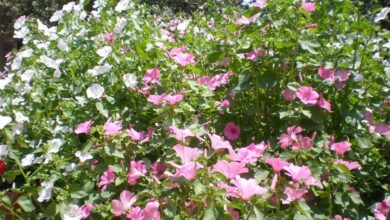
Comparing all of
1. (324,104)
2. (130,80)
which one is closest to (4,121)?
(130,80)

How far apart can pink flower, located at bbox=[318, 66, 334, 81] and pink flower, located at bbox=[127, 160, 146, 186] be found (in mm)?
692

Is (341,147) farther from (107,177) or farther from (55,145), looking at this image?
(55,145)

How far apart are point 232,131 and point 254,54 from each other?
29cm

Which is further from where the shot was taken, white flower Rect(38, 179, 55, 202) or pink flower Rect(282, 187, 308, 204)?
white flower Rect(38, 179, 55, 202)

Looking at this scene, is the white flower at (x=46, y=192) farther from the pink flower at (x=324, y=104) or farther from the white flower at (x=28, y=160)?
the pink flower at (x=324, y=104)

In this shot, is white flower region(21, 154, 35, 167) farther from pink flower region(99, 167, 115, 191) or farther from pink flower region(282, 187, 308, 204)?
pink flower region(282, 187, 308, 204)

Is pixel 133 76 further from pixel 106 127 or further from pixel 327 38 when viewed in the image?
pixel 327 38

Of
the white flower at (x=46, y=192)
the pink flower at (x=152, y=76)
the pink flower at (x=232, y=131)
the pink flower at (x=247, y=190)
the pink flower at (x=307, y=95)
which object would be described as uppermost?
the pink flower at (x=247, y=190)

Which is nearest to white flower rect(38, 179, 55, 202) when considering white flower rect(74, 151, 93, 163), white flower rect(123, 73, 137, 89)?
white flower rect(74, 151, 93, 163)

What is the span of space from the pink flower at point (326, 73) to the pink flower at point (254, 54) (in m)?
0.21

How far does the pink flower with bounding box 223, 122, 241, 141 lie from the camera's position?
1800 mm

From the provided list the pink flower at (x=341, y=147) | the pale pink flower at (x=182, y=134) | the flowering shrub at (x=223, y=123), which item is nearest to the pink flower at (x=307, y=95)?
the flowering shrub at (x=223, y=123)

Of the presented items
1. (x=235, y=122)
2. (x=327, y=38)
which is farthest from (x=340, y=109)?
(x=235, y=122)

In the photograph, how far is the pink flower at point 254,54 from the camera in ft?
5.85
